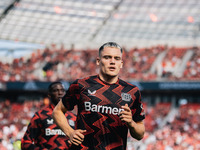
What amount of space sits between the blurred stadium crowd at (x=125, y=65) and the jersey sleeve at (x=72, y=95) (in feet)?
73.3

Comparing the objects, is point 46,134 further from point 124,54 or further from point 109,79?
point 124,54

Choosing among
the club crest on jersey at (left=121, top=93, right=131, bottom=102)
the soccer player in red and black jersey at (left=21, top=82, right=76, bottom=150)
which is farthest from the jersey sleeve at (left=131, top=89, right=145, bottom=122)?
the soccer player in red and black jersey at (left=21, top=82, right=76, bottom=150)

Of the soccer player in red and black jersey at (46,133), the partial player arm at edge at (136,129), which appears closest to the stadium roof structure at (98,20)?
the soccer player in red and black jersey at (46,133)

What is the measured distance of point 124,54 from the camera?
30203mm

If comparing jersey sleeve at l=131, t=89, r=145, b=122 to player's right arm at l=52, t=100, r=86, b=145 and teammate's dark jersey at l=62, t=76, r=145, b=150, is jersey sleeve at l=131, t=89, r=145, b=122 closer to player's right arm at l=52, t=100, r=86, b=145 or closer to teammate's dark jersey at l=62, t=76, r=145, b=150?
teammate's dark jersey at l=62, t=76, r=145, b=150

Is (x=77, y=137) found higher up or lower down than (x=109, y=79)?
lower down

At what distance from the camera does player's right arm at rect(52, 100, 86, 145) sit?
3908 millimetres

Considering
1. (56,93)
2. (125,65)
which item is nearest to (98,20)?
(125,65)

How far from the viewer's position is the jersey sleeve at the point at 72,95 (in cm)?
416

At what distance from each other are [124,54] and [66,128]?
26284mm

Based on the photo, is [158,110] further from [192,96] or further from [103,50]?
[103,50]

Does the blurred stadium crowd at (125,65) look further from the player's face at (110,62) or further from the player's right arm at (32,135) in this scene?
the player's face at (110,62)

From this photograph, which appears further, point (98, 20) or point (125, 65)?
point (98, 20)

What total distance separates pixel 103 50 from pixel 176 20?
4207 centimetres
